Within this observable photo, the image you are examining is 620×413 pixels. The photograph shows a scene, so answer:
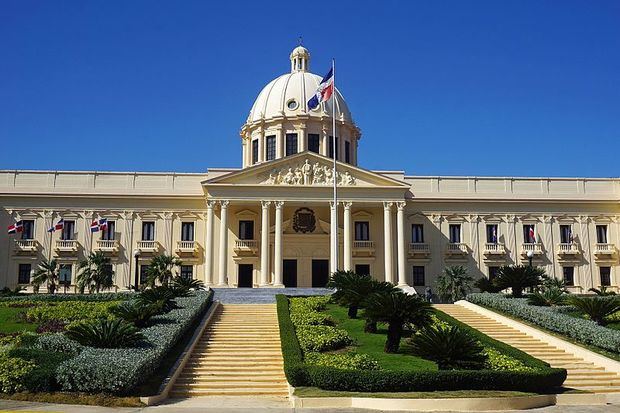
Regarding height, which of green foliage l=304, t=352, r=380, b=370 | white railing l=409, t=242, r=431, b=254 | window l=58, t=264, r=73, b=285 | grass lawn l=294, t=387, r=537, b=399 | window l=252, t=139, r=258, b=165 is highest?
window l=252, t=139, r=258, b=165

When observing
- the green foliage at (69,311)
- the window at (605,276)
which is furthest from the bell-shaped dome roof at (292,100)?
the green foliage at (69,311)

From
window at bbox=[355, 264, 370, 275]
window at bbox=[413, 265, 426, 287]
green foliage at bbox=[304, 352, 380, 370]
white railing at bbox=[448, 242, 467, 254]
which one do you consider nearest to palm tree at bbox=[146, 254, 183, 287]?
window at bbox=[355, 264, 370, 275]

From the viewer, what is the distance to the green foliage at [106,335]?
805 inches

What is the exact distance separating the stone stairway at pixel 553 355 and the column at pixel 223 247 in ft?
56.7

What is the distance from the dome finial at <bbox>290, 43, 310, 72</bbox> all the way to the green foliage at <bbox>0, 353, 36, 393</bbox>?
4875cm

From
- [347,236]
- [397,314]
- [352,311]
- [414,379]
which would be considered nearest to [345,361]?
[414,379]

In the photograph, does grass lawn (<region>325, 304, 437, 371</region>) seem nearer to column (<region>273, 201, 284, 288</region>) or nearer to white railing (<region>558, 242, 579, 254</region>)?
column (<region>273, 201, 284, 288</region>)

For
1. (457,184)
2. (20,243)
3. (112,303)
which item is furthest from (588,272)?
(20,243)

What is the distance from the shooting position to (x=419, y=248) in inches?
2021

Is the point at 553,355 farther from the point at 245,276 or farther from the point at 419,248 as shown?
the point at 245,276

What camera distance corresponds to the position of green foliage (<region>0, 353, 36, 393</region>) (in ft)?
56.2

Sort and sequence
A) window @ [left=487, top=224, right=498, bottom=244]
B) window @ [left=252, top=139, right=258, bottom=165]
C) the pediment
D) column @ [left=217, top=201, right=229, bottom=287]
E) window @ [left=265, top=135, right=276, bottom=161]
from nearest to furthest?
column @ [left=217, top=201, right=229, bottom=287], the pediment, window @ [left=487, top=224, right=498, bottom=244], window @ [left=265, top=135, right=276, bottom=161], window @ [left=252, top=139, right=258, bottom=165]

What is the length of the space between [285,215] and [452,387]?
1313 inches

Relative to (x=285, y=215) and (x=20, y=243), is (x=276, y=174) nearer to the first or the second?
(x=285, y=215)
